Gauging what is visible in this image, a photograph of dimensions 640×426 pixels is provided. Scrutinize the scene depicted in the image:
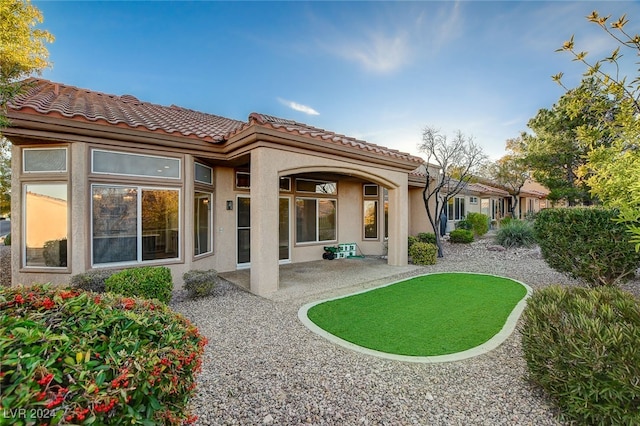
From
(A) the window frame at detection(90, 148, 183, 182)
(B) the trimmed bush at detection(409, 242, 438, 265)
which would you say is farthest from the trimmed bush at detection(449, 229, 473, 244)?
(A) the window frame at detection(90, 148, 183, 182)

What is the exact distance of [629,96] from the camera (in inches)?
133

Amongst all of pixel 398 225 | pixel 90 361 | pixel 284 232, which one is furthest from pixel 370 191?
pixel 90 361

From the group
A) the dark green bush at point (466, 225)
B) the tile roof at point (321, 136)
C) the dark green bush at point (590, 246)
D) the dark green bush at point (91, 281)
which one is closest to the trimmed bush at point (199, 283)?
the dark green bush at point (91, 281)

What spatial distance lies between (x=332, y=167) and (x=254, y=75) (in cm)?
869

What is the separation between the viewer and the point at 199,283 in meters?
7.74

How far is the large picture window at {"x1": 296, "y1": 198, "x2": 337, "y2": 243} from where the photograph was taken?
1338 centimetres

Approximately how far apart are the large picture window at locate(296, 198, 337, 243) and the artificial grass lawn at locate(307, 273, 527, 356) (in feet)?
17.8

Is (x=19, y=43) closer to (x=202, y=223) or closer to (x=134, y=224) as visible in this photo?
(x=134, y=224)

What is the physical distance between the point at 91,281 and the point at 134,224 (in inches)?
75.2

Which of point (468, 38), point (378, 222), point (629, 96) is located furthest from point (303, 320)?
point (468, 38)

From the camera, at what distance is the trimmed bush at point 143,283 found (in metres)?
6.36

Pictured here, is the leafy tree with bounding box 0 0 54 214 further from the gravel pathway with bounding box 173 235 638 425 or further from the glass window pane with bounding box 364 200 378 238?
the glass window pane with bounding box 364 200 378 238

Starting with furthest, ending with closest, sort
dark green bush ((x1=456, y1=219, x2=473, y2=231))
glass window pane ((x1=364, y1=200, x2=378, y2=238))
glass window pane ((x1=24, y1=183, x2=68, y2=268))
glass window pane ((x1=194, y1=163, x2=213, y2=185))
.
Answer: dark green bush ((x1=456, y1=219, x2=473, y2=231)), glass window pane ((x1=364, y1=200, x2=378, y2=238)), glass window pane ((x1=194, y1=163, x2=213, y2=185)), glass window pane ((x1=24, y1=183, x2=68, y2=268))

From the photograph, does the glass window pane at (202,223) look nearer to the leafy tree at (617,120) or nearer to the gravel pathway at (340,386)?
the gravel pathway at (340,386)
